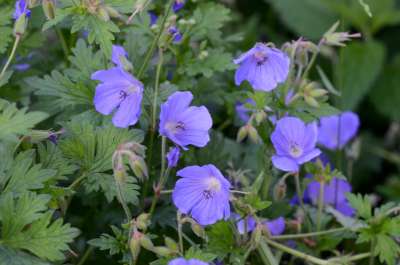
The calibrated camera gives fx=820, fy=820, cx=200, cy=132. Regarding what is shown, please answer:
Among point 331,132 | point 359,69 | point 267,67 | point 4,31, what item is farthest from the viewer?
point 359,69

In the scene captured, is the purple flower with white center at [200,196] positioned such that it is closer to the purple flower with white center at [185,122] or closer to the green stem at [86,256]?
the purple flower with white center at [185,122]

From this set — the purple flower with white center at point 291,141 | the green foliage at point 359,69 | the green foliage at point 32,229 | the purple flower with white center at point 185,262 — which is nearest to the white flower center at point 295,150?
the purple flower with white center at point 291,141

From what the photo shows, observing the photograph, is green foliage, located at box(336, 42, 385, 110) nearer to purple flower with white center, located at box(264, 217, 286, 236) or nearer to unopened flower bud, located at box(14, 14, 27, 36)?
purple flower with white center, located at box(264, 217, 286, 236)

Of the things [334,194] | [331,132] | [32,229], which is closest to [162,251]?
[32,229]

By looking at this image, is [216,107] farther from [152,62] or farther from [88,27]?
[88,27]

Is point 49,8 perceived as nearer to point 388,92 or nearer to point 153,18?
point 153,18
